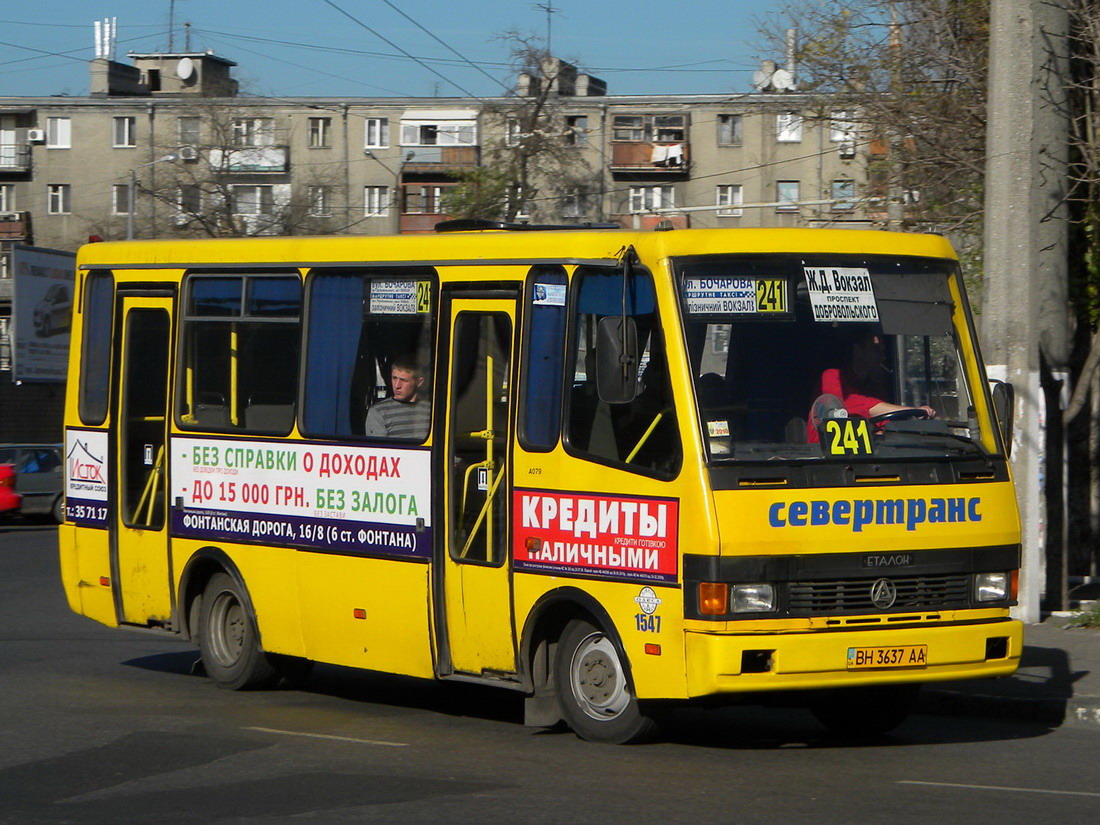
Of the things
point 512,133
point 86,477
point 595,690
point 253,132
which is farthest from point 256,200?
point 595,690

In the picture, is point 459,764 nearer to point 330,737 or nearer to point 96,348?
point 330,737

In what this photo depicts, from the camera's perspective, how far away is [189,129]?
243 ft

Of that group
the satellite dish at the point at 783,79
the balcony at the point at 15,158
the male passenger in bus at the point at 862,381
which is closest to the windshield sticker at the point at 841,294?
the male passenger in bus at the point at 862,381

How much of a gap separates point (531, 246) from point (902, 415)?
7.13 ft

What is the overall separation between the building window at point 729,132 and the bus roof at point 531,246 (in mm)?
58043

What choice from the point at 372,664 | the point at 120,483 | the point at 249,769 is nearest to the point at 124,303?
the point at 120,483

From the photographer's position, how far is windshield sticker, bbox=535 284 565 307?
29.9 ft

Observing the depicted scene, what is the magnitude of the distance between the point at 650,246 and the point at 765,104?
1645 centimetres

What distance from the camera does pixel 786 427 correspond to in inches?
331

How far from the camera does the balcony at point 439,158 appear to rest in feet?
225

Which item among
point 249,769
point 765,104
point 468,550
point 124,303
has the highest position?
point 765,104

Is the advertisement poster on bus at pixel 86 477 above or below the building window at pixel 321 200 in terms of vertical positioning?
below

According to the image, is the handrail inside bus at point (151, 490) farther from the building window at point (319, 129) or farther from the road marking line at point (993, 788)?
the building window at point (319, 129)

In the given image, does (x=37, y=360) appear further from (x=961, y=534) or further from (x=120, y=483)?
(x=961, y=534)
